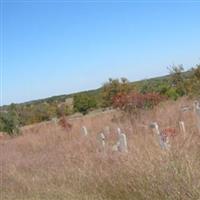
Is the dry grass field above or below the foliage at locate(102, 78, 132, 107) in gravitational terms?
below

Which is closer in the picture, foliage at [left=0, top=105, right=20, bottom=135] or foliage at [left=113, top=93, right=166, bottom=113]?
foliage at [left=113, top=93, right=166, bottom=113]

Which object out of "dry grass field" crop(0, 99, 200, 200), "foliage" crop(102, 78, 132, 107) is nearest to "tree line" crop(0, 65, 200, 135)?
"foliage" crop(102, 78, 132, 107)

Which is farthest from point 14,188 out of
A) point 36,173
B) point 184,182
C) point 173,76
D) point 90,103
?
point 90,103

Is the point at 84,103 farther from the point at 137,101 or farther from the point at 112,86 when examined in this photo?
the point at 137,101

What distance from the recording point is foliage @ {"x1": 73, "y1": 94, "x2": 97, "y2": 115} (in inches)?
2207

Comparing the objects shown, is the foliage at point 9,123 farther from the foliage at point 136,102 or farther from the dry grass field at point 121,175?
the dry grass field at point 121,175

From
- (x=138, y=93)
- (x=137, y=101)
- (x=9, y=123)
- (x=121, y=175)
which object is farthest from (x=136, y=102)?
(x=121, y=175)

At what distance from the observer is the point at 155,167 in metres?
5.77

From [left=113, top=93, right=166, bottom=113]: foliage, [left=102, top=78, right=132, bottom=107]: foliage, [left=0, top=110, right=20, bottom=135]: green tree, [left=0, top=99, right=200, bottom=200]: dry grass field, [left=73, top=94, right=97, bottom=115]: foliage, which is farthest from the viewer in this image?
[left=73, top=94, right=97, bottom=115]: foliage

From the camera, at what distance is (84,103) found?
57.3 metres

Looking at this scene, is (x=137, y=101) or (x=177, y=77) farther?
(x=177, y=77)

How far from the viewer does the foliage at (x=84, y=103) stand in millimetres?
56062

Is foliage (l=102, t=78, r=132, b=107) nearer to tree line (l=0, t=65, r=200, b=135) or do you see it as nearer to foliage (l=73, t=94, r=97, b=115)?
tree line (l=0, t=65, r=200, b=135)

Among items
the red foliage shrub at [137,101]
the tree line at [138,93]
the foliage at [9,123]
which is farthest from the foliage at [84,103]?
the red foliage shrub at [137,101]
